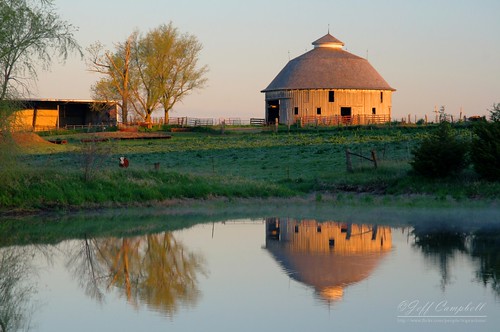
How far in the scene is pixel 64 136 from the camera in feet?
231

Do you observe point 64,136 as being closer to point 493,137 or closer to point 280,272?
point 493,137

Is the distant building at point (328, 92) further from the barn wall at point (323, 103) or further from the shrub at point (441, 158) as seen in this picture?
the shrub at point (441, 158)

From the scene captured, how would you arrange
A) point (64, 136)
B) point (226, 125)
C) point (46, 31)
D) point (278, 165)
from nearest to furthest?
point (46, 31) < point (278, 165) < point (64, 136) < point (226, 125)

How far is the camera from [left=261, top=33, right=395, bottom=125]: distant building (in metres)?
80.9

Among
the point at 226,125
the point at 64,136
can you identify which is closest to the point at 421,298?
the point at 64,136

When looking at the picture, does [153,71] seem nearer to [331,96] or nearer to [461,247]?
[331,96]

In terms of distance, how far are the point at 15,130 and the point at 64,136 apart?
42269mm

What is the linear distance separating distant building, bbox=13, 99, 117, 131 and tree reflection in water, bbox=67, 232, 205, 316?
5699 centimetres

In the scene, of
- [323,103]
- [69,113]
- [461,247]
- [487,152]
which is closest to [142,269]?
[461,247]

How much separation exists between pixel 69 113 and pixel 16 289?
6997 centimetres

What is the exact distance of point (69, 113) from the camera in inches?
3364

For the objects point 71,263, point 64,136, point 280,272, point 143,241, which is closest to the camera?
point 280,272

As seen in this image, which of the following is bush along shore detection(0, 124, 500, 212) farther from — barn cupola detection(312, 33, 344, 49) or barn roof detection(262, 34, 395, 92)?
barn cupola detection(312, 33, 344, 49)

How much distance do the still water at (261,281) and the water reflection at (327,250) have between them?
4 cm
